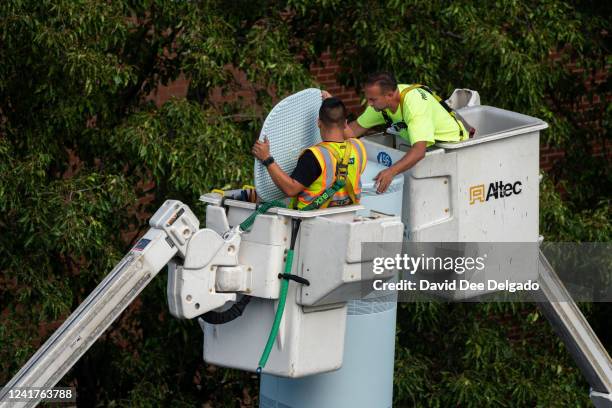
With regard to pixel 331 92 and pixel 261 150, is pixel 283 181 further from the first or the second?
pixel 331 92

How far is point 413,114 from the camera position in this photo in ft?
25.4

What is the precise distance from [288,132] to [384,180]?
2.24 feet

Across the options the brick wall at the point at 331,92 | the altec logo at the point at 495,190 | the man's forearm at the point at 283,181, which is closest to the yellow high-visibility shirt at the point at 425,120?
the altec logo at the point at 495,190

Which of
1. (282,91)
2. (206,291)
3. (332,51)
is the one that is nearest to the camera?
(206,291)

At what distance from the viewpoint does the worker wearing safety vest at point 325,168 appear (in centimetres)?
670

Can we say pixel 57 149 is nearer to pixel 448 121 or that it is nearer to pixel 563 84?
pixel 448 121

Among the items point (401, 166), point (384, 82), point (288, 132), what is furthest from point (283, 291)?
point (384, 82)

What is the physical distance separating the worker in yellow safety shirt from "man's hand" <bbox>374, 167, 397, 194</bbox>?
0.35 feet

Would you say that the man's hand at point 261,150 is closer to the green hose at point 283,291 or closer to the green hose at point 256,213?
the green hose at point 256,213

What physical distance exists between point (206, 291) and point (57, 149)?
11.9 ft

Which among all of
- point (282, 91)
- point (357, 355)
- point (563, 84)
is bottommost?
point (357, 355)

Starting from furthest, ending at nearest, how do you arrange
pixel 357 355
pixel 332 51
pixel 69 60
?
pixel 332 51 < pixel 69 60 < pixel 357 355

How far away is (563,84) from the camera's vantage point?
11.8 metres

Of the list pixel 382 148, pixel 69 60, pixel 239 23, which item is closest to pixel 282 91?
pixel 239 23
